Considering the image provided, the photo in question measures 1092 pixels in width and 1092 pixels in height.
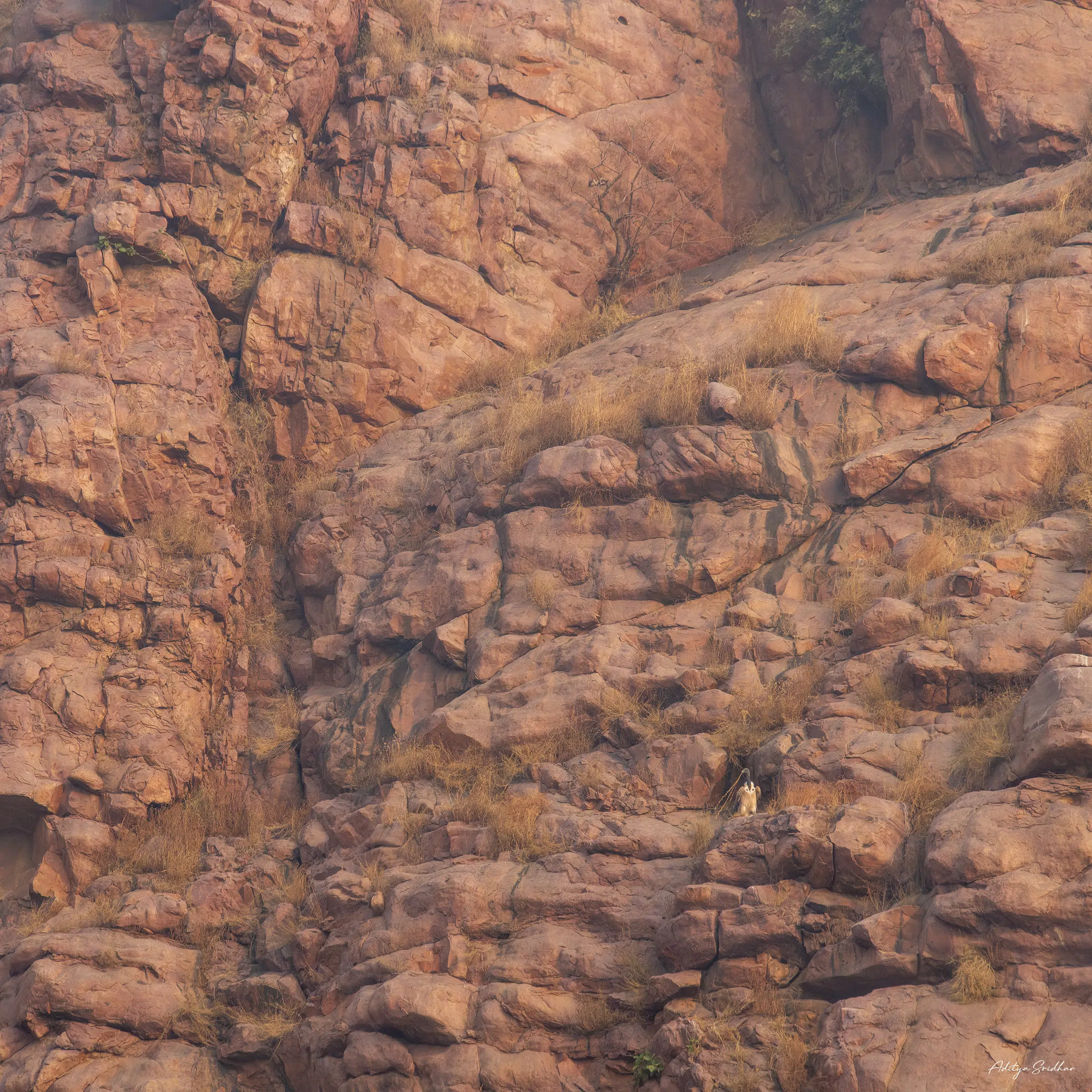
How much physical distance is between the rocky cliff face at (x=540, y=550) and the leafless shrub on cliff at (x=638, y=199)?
81mm

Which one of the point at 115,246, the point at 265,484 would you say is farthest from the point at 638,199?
the point at 115,246

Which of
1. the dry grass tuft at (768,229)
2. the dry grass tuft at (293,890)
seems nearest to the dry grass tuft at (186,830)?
the dry grass tuft at (293,890)

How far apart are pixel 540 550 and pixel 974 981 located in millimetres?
6076

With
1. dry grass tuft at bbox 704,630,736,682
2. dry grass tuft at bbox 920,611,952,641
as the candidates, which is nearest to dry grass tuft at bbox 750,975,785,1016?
dry grass tuft at bbox 704,630,736,682

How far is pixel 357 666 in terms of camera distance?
12.2 m

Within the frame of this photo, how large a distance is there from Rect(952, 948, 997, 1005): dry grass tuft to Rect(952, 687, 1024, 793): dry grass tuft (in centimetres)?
147

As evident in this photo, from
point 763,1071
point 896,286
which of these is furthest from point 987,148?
point 763,1071

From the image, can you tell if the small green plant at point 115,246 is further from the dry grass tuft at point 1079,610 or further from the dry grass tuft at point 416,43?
the dry grass tuft at point 1079,610

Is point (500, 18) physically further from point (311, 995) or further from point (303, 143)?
point (311, 995)

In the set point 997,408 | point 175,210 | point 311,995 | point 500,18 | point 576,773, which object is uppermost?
point 500,18

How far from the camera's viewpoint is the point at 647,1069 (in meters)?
7.68

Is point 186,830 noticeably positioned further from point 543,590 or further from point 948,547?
point 948,547

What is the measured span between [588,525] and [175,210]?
6.86 metres

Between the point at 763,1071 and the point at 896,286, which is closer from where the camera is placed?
the point at 763,1071
